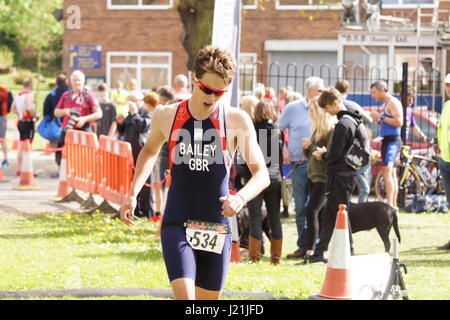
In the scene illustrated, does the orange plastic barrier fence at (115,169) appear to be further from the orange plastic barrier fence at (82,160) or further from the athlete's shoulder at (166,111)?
the athlete's shoulder at (166,111)

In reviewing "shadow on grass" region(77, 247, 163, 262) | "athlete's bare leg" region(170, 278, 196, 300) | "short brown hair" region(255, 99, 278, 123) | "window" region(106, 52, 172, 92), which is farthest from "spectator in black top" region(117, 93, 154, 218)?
"window" region(106, 52, 172, 92)

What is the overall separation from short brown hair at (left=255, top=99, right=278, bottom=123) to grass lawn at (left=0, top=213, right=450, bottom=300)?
152cm

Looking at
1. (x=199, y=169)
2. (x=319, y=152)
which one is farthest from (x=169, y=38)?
(x=199, y=169)

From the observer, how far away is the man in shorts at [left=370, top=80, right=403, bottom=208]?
15195 millimetres

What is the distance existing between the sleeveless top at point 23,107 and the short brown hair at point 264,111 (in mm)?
11320

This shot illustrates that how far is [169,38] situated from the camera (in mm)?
42531

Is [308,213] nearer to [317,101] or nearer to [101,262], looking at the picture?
[317,101]

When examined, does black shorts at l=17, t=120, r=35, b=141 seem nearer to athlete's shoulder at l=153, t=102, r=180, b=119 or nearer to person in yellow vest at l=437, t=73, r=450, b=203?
person in yellow vest at l=437, t=73, r=450, b=203

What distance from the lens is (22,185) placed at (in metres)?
19.1

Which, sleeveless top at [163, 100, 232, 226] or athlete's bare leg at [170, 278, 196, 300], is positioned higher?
sleeveless top at [163, 100, 232, 226]

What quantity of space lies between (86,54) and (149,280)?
3507 centimetres

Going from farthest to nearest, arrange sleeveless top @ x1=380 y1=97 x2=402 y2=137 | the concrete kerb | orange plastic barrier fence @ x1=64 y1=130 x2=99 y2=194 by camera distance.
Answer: orange plastic barrier fence @ x1=64 y1=130 x2=99 y2=194, sleeveless top @ x1=380 y1=97 x2=402 y2=137, the concrete kerb

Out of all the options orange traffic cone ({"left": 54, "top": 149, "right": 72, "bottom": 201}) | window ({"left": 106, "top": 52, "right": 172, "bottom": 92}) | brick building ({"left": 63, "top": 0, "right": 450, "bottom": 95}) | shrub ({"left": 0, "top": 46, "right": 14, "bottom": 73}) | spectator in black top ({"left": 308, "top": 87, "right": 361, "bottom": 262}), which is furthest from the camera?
shrub ({"left": 0, "top": 46, "right": 14, "bottom": 73})
